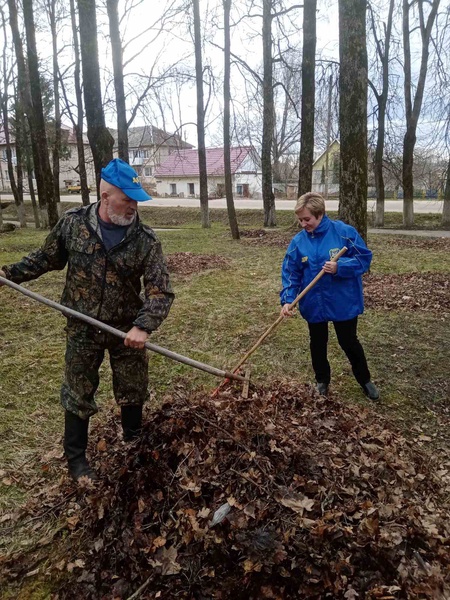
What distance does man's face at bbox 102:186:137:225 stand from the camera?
258 cm

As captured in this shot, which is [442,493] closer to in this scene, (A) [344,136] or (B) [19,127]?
(A) [344,136]

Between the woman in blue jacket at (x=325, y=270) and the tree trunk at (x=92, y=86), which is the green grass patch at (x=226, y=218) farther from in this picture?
the woman in blue jacket at (x=325, y=270)

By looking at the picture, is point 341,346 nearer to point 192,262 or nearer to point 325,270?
point 325,270

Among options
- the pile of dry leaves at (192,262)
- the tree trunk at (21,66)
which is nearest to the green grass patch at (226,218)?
the pile of dry leaves at (192,262)

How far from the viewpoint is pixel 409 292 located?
7.51m

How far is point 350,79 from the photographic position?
23.3 ft

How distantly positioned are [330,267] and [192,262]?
7325 millimetres

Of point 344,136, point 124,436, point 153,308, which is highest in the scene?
point 344,136

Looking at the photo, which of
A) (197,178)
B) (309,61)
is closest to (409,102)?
(309,61)

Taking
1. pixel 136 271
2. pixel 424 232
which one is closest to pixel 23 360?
pixel 136 271

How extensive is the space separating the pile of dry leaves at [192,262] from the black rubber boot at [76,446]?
679cm

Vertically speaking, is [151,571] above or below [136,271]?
below

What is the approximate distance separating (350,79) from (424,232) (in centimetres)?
1106

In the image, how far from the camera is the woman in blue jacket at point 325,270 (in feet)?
11.7
